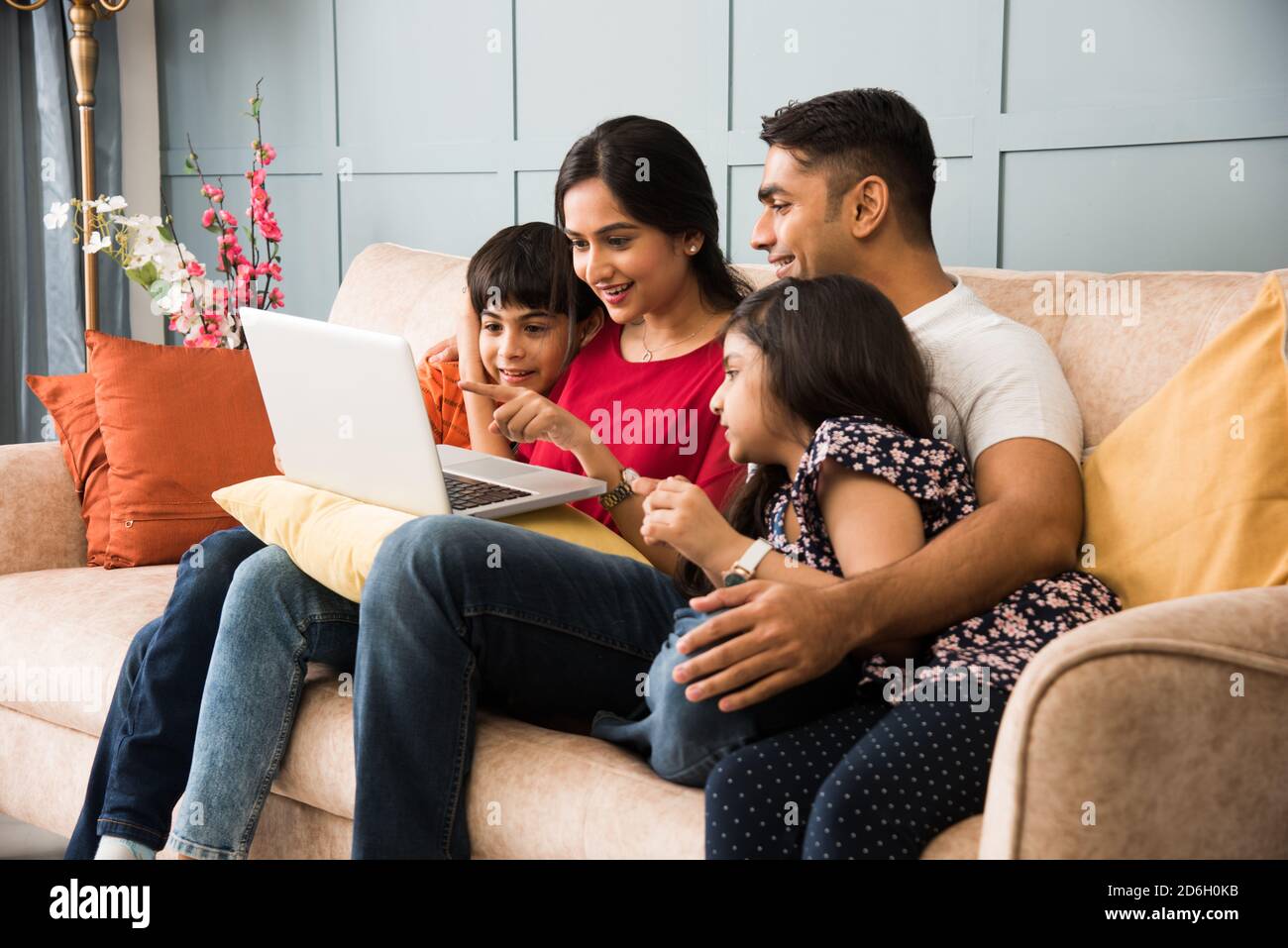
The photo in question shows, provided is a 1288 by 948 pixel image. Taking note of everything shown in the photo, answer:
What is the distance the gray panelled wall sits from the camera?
2.07 meters

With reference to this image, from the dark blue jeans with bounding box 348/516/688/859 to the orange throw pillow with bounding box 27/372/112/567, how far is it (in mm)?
1028

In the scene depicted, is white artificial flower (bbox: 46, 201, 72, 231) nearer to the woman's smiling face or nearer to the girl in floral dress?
the woman's smiling face

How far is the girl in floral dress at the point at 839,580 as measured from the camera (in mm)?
1159

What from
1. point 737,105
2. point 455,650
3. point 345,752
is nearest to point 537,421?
point 455,650

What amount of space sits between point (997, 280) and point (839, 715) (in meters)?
0.74

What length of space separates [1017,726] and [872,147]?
0.89 m

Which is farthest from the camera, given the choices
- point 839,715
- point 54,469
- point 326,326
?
point 54,469

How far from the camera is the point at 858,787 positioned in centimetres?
113

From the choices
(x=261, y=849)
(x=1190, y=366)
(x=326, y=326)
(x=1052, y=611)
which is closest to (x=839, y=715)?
(x=1052, y=611)

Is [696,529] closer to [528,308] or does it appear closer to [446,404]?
[528,308]

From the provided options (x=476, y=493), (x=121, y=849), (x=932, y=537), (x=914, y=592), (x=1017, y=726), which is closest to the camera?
(x=1017, y=726)

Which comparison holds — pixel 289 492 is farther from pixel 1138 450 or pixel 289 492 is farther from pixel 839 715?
pixel 1138 450

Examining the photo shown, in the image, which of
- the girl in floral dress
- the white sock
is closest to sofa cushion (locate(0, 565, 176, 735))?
the white sock
